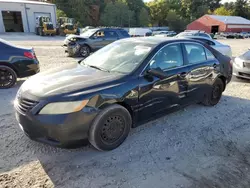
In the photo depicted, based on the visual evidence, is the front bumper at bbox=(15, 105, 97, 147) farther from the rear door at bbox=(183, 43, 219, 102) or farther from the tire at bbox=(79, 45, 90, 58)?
the tire at bbox=(79, 45, 90, 58)

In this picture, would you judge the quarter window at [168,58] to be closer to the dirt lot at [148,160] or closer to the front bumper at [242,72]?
the dirt lot at [148,160]

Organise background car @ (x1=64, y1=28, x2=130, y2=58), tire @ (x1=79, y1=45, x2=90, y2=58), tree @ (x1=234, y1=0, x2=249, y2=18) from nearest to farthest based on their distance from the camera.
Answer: background car @ (x1=64, y1=28, x2=130, y2=58) → tire @ (x1=79, y1=45, x2=90, y2=58) → tree @ (x1=234, y1=0, x2=249, y2=18)

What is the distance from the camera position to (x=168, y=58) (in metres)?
4.03

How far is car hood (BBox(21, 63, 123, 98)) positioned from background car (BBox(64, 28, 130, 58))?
9042 millimetres

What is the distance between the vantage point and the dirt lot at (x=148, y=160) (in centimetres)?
274

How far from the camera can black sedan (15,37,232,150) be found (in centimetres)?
290

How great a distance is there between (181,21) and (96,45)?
190 feet

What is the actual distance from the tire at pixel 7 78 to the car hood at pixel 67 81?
→ 10.0ft

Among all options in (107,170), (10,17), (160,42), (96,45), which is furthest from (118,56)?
(10,17)

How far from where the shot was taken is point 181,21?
65.2 m

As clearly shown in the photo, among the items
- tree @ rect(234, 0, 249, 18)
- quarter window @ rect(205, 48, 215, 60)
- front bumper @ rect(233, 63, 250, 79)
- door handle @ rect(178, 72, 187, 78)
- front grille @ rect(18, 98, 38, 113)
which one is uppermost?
tree @ rect(234, 0, 249, 18)

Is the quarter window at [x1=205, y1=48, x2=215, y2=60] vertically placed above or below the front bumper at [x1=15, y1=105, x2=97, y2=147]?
above

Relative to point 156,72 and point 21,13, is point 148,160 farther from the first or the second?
point 21,13

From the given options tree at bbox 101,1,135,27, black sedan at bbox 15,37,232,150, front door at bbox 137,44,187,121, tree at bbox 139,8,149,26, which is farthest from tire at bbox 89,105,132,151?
A: tree at bbox 139,8,149,26
